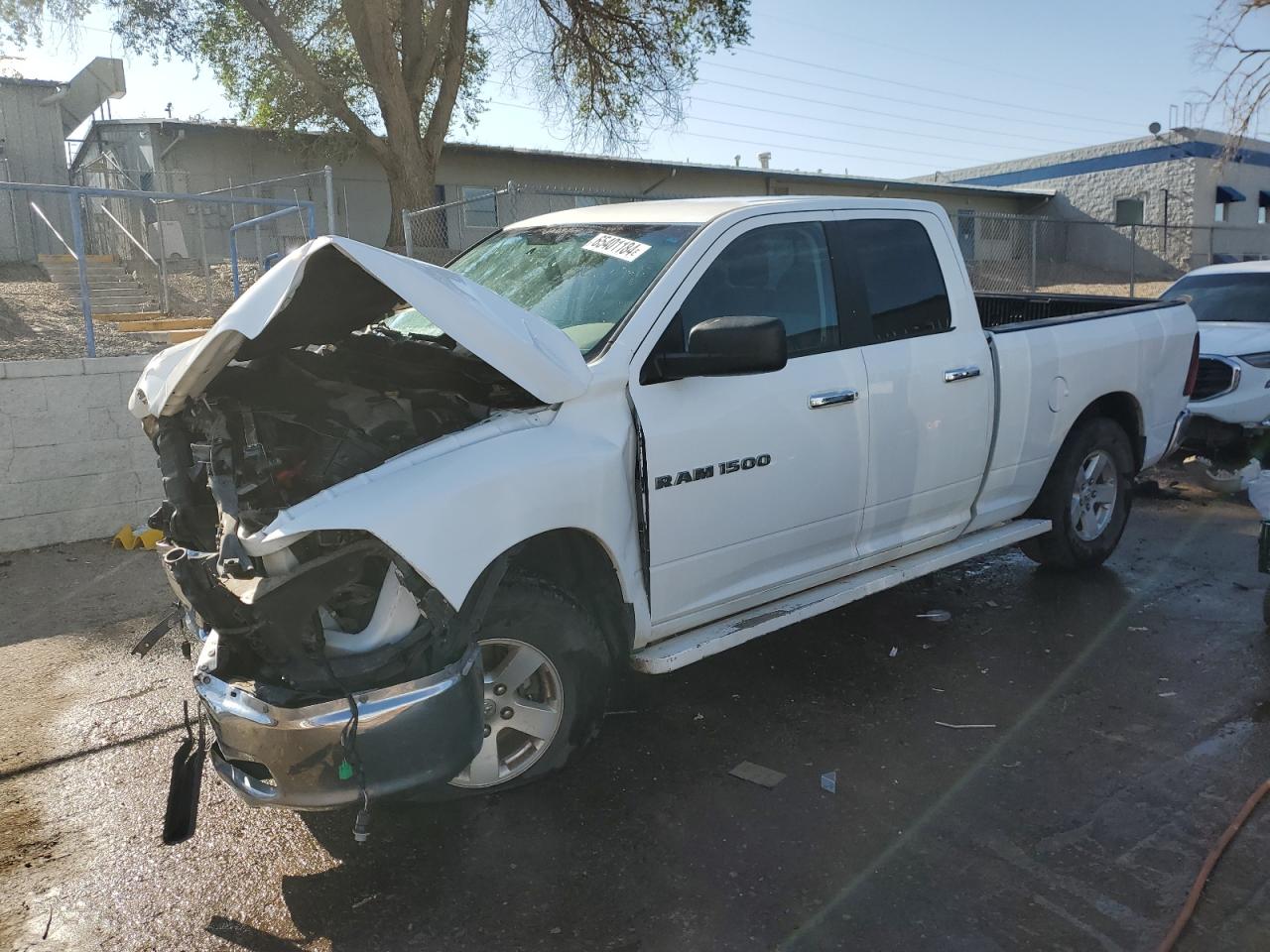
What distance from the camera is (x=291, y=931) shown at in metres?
2.93

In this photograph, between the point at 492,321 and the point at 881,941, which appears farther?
the point at 492,321

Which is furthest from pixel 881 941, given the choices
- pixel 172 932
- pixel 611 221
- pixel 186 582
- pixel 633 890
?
pixel 611 221

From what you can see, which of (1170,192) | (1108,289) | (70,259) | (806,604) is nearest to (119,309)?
(70,259)

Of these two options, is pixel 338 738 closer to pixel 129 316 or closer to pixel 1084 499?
pixel 1084 499

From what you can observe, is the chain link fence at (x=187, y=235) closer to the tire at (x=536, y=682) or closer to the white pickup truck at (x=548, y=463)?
the white pickup truck at (x=548, y=463)

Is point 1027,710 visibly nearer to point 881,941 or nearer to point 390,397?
point 881,941

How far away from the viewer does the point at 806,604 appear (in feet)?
13.5

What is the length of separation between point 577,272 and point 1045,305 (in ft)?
13.3

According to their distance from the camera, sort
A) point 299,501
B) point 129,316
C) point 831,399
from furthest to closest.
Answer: point 129,316 < point 831,399 < point 299,501

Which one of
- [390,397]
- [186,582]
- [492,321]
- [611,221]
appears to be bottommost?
[186,582]

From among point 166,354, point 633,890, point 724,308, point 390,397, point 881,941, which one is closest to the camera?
point 881,941

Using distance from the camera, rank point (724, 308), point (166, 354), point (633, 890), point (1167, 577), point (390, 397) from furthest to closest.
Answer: point (1167, 577), point (724, 308), point (166, 354), point (390, 397), point (633, 890)

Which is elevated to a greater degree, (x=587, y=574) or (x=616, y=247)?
(x=616, y=247)

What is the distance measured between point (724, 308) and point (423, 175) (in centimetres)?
1556
